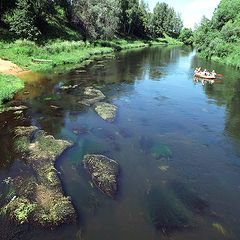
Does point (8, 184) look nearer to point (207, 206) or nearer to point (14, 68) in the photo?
point (207, 206)

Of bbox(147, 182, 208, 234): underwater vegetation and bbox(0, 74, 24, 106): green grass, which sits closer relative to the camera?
bbox(147, 182, 208, 234): underwater vegetation

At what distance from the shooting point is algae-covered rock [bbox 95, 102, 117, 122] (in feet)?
85.8

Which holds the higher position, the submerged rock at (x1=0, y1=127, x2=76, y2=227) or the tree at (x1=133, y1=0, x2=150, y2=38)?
the submerged rock at (x1=0, y1=127, x2=76, y2=227)

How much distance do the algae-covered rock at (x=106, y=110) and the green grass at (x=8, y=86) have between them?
26.8 ft

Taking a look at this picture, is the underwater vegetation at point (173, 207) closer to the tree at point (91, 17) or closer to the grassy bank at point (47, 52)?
the grassy bank at point (47, 52)

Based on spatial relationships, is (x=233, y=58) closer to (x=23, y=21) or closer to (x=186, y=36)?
(x=23, y=21)

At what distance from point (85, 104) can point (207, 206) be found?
17.3m

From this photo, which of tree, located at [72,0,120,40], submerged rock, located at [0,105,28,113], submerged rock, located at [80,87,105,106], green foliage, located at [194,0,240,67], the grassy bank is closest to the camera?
submerged rock, located at [0,105,28,113]

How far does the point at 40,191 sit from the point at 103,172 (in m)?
3.42

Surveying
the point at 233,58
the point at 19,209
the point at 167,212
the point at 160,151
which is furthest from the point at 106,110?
the point at 233,58

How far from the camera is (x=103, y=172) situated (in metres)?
16.9

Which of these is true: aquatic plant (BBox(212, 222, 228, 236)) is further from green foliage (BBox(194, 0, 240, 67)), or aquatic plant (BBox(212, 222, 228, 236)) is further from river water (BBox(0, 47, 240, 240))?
green foliage (BBox(194, 0, 240, 67))

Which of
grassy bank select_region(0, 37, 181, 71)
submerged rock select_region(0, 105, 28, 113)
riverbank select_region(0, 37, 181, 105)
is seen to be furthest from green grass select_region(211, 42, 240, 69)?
submerged rock select_region(0, 105, 28, 113)

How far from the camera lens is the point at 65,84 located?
123ft
